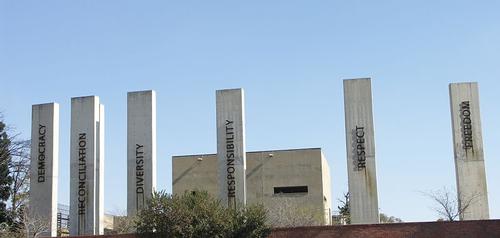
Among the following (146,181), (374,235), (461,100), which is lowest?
(374,235)

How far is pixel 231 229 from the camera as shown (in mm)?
34656

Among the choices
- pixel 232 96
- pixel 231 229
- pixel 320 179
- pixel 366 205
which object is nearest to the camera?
pixel 231 229

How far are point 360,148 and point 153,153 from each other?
11109 mm

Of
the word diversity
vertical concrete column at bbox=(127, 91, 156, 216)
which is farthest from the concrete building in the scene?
vertical concrete column at bbox=(127, 91, 156, 216)

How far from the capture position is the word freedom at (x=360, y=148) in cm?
3950

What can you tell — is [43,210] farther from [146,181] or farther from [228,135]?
[228,135]

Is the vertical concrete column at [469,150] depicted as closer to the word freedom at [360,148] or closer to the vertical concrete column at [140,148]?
the word freedom at [360,148]

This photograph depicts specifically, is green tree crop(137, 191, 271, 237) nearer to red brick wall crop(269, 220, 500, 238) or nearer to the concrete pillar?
red brick wall crop(269, 220, 500, 238)

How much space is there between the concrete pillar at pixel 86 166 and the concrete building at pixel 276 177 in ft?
62.9

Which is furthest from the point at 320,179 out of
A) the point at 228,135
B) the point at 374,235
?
the point at 374,235

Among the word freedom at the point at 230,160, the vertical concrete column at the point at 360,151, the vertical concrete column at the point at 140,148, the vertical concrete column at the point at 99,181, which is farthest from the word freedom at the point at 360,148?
the vertical concrete column at the point at 99,181

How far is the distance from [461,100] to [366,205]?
278 inches

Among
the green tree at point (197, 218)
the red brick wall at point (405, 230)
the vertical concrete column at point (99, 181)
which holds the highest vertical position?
the vertical concrete column at point (99, 181)

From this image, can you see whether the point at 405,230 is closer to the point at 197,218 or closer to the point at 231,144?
the point at 197,218
